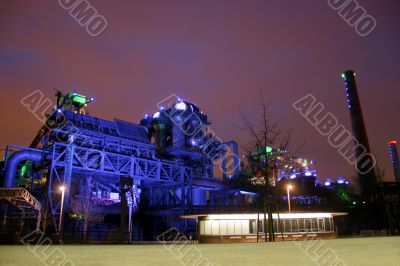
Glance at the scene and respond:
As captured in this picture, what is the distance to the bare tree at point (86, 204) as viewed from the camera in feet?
150

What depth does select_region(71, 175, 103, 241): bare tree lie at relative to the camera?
150 ft

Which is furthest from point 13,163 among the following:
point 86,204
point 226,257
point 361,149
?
point 361,149

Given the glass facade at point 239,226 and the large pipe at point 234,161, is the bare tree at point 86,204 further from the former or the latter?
the large pipe at point 234,161

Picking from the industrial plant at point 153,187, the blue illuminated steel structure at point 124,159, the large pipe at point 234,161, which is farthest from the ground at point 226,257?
the large pipe at point 234,161

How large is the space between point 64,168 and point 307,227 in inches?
1292

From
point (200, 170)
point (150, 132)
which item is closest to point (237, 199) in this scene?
point (200, 170)

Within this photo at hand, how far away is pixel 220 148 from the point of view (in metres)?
73.2

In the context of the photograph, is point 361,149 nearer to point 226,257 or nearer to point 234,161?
point 234,161

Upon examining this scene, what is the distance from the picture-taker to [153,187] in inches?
2490

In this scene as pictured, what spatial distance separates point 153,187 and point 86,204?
1821cm

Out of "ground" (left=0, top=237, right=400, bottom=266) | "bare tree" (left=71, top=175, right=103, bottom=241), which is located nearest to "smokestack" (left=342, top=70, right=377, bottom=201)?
"bare tree" (left=71, top=175, right=103, bottom=241)

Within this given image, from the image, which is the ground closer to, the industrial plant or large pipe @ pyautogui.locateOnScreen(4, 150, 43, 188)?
the industrial plant

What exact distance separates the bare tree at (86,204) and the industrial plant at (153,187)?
149mm

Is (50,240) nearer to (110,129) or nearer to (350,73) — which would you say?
(110,129)
